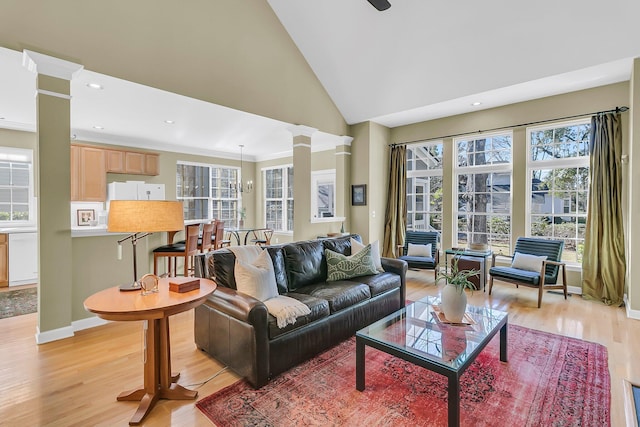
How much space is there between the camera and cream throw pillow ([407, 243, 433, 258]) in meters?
5.37

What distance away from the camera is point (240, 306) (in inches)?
91.5

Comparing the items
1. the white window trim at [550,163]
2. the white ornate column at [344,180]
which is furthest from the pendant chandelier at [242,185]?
the white window trim at [550,163]

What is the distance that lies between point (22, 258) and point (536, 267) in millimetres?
8077

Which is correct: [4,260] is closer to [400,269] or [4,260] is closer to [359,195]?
[359,195]

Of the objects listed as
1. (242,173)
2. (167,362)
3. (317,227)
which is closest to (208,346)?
(167,362)

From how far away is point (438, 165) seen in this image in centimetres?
614

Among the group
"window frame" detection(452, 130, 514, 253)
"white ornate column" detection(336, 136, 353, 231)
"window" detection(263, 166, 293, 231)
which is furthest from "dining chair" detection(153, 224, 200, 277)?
"window frame" detection(452, 130, 514, 253)

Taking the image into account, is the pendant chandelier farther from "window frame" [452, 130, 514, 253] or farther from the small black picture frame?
"window frame" [452, 130, 514, 253]

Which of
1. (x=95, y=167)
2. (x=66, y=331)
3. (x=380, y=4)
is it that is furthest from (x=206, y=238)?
(x=380, y=4)

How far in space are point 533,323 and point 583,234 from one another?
2177 millimetres

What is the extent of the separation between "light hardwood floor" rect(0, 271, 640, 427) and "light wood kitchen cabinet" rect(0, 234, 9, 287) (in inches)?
81.8

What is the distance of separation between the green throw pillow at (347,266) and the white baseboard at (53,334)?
2.74 m

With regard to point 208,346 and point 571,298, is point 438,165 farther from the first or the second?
point 208,346

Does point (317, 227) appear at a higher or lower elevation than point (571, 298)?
higher
